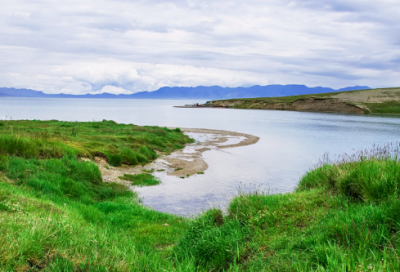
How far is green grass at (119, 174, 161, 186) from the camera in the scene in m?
19.1

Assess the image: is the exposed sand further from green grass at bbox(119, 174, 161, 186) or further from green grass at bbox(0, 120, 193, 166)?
green grass at bbox(119, 174, 161, 186)

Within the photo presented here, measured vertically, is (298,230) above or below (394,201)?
below

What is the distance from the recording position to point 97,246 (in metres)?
5.66

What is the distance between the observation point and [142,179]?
65.7ft

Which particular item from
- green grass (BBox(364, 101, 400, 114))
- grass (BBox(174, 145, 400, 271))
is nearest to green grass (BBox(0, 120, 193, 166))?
grass (BBox(174, 145, 400, 271))

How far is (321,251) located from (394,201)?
224 centimetres

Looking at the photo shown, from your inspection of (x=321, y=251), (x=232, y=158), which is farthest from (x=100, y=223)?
(x=232, y=158)

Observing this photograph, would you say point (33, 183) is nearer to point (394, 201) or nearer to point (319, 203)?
point (319, 203)

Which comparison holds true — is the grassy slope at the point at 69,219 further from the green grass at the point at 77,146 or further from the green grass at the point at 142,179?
the green grass at the point at 142,179

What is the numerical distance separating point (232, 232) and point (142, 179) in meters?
13.6

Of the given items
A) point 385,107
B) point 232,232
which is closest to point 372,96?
point 385,107

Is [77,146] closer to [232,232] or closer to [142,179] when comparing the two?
[142,179]

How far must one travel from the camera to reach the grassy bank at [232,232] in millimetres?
4949

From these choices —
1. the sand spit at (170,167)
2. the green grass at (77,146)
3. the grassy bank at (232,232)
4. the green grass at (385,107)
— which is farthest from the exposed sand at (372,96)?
the grassy bank at (232,232)
